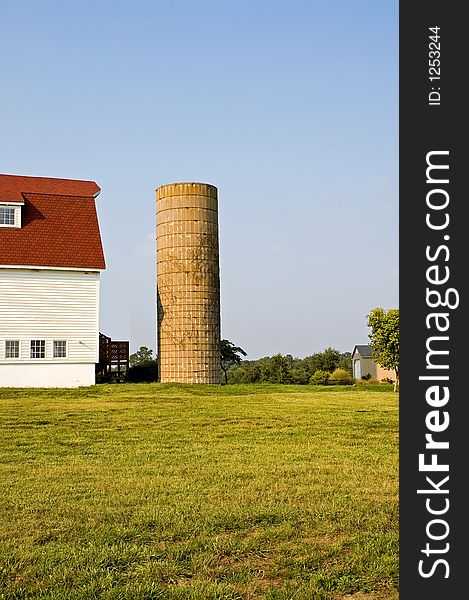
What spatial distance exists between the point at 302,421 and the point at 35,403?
8972 millimetres

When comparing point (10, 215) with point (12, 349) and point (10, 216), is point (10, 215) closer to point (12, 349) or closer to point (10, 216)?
point (10, 216)

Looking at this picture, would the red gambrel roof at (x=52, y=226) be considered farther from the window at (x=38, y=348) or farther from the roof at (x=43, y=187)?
the window at (x=38, y=348)

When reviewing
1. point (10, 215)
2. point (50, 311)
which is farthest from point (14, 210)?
point (50, 311)

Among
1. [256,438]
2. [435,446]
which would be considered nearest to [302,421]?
[256,438]

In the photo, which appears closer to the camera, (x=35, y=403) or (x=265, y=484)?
(x=265, y=484)

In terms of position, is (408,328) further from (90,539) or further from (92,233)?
(92,233)

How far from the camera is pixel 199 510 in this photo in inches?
307

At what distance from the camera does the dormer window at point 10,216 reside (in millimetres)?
30531

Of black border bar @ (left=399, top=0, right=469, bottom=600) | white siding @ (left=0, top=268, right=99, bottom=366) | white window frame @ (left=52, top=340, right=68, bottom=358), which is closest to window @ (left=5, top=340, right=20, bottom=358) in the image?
white siding @ (left=0, top=268, right=99, bottom=366)

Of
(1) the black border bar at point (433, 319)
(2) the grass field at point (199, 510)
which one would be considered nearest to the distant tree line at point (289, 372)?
(2) the grass field at point (199, 510)

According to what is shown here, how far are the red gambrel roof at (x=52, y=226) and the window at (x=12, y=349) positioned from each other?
2.88m

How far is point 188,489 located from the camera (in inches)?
353

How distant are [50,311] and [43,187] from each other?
5.55 metres

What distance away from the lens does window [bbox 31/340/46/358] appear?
29.4 metres
